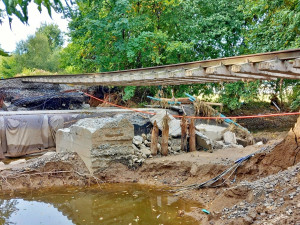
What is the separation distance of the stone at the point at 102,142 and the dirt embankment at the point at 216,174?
0.75 ft

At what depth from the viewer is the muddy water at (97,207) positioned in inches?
233

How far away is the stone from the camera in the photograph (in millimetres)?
8047

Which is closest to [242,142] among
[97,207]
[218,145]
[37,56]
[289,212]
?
[218,145]

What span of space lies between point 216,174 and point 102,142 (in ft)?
9.97

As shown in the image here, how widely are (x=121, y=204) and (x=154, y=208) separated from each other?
2.49 feet

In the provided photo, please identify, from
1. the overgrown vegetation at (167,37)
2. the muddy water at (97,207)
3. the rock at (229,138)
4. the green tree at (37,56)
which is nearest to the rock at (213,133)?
the rock at (229,138)

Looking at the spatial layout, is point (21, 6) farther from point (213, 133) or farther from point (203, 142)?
point (213, 133)

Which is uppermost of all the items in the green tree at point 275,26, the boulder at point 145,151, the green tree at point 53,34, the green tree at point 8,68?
the green tree at point 53,34

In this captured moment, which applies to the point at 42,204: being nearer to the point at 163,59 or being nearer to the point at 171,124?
the point at 171,124

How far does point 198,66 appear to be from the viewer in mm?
6449

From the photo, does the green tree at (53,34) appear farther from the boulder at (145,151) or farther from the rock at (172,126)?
the boulder at (145,151)

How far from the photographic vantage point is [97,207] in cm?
657

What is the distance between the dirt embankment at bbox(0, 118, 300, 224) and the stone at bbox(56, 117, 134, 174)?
0.23 meters

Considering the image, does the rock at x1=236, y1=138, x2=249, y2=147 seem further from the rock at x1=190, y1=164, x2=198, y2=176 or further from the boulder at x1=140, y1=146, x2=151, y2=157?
the rock at x1=190, y1=164, x2=198, y2=176
